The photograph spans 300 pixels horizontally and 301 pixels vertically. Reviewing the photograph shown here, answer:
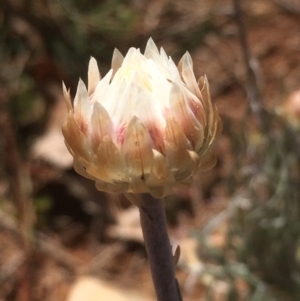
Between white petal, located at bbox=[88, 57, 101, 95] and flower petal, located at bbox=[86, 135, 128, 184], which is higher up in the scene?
white petal, located at bbox=[88, 57, 101, 95]

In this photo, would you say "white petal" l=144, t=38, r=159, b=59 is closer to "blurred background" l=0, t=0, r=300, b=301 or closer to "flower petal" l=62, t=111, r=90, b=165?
"flower petal" l=62, t=111, r=90, b=165

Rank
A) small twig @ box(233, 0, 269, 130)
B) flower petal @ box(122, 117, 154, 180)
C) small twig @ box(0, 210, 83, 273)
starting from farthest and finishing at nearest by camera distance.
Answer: small twig @ box(0, 210, 83, 273) → small twig @ box(233, 0, 269, 130) → flower petal @ box(122, 117, 154, 180)

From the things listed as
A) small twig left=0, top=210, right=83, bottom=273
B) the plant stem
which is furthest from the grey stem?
small twig left=0, top=210, right=83, bottom=273

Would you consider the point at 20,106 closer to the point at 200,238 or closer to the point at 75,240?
the point at 75,240

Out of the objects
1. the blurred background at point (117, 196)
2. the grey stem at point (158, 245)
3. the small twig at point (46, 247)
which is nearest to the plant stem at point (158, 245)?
the grey stem at point (158, 245)

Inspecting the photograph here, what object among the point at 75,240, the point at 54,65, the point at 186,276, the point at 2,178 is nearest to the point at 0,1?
the point at 54,65

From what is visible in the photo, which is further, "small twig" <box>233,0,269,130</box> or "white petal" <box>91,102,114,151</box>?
"small twig" <box>233,0,269,130</box>

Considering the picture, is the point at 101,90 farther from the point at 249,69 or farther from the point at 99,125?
the point at 249,69
